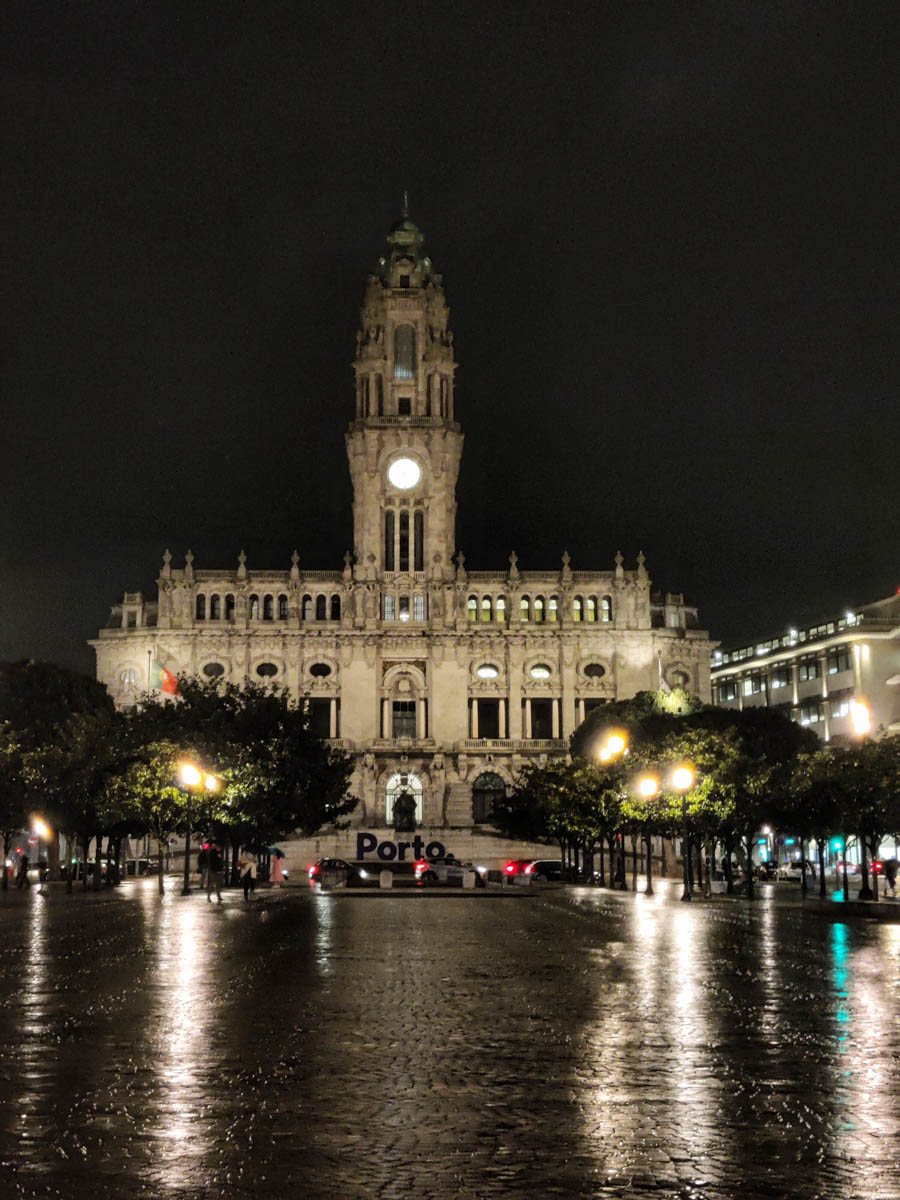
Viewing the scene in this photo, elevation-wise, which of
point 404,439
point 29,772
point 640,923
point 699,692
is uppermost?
point 404,439

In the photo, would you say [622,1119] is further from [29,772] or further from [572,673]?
[572,673]

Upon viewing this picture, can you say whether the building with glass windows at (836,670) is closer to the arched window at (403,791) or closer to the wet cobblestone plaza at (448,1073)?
the arched window at (403,791)

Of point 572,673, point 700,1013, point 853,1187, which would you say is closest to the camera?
point 853,1187

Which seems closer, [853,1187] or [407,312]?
[853,1187]

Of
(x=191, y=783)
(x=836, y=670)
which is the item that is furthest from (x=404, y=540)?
(x=191, y=783)

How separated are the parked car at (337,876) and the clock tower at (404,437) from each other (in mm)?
52165

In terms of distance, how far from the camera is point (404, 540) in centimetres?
13425

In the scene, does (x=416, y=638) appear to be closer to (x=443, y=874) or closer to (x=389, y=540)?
(x=389, y=540)

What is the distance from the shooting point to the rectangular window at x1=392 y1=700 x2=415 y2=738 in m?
131

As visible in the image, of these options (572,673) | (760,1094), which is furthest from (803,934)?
(572,673)

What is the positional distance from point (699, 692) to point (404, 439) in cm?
3804

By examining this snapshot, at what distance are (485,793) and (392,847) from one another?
764 inches

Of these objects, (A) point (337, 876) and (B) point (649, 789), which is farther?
(A) point (337, 876)

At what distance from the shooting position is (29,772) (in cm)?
5812
